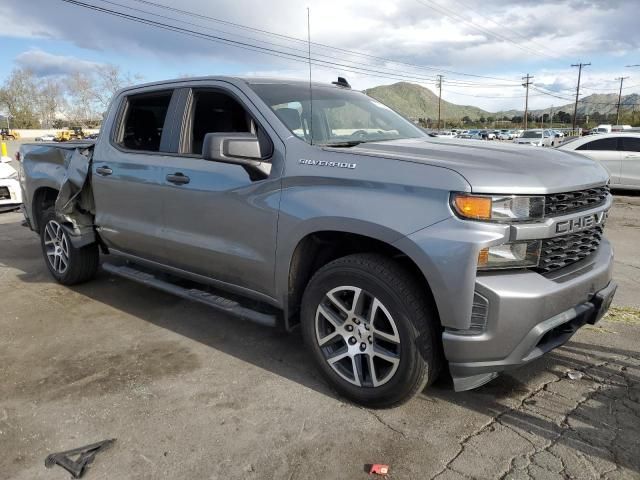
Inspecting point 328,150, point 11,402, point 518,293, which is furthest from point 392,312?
point 11,402

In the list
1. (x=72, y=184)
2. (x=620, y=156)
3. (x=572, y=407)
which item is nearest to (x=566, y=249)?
(x=572, y=407)

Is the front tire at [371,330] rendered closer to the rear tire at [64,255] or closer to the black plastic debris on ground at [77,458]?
the black plastic debris on ground at [77,458]

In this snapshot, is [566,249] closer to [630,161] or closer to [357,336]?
[357,336]

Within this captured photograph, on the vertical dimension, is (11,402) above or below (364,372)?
below

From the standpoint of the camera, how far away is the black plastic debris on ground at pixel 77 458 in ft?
8.46

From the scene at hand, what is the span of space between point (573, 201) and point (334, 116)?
5.87 ft

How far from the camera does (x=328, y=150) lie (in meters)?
3.13

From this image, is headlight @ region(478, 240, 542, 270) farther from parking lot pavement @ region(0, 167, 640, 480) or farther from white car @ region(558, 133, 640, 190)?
white car @ region(558, 133, 640, 190)

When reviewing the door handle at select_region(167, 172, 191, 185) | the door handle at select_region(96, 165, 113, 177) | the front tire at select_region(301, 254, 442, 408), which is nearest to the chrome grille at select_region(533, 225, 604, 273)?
the front tire at select_region(301, 254, 442, 408)

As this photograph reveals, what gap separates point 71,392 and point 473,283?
8.35 feet

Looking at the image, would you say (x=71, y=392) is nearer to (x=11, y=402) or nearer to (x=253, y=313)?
(x=11, y=402)

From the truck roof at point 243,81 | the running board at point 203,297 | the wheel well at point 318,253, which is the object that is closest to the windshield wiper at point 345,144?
the wheel well at point 318,253

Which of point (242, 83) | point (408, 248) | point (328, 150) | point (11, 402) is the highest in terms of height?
point (242, 83)

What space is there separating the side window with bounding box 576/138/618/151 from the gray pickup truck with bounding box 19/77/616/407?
10.1 metres
